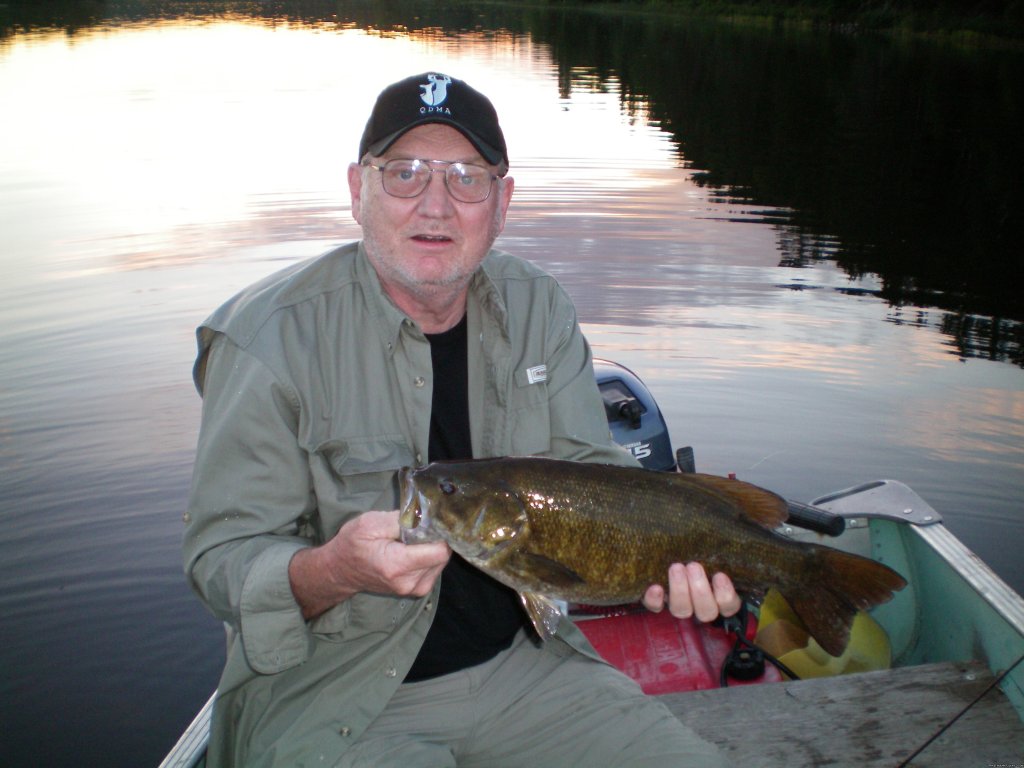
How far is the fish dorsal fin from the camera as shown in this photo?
3121mm

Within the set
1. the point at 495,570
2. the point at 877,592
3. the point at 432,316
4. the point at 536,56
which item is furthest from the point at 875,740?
the point at 536,56

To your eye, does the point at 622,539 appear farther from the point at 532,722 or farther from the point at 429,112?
the point at 429,112

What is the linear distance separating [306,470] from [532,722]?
109cm

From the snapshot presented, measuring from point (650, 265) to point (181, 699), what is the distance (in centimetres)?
891

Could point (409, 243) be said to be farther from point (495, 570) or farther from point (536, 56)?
point (536, 56)

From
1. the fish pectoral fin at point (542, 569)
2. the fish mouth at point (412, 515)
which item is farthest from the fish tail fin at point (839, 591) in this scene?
the fish mouth at point (412, 515)

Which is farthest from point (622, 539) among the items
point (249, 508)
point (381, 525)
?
point (249, 508)

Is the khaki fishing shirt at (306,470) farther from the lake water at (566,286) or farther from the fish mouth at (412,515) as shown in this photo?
the lake water at (566,286)

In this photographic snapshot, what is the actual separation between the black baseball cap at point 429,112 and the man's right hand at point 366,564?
54.1 inches

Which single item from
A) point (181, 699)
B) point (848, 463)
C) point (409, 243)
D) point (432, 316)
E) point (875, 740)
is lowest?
point (181, 699)

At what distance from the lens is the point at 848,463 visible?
7863 mm

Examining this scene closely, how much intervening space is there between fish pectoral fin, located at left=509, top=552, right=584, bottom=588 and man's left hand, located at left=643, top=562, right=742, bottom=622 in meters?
0.30

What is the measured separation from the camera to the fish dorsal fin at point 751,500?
A: 3.12 m

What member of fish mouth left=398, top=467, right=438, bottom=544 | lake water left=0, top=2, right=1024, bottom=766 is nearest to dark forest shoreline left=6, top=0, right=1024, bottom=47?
lake water left=0, top=2, right=1024, bottom=766
